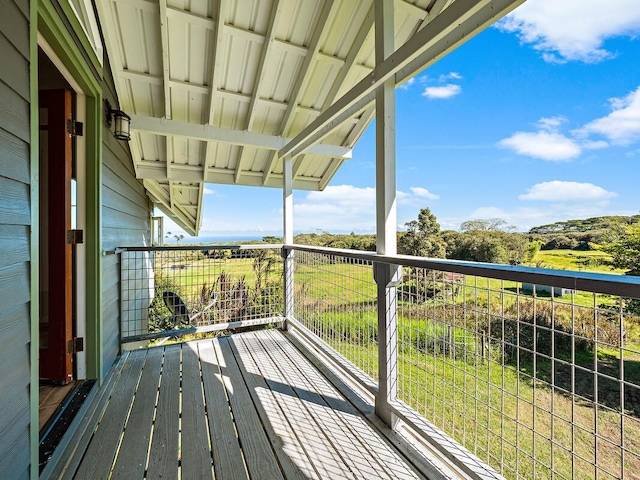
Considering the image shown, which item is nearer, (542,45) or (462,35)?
(462,35)

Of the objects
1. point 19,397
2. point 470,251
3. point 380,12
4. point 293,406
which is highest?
point 380,12

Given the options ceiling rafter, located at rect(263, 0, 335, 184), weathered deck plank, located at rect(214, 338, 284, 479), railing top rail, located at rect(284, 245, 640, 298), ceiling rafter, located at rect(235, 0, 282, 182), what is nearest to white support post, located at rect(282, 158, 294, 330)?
ceiling rafter, located at rect(263, 0, 335, 184)

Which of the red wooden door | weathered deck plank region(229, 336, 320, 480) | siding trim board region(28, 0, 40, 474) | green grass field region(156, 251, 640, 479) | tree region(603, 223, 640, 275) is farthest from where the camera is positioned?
tree region(603, 223, 640, 275)

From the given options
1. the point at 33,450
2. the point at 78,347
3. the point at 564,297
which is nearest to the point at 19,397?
the point at 33,450

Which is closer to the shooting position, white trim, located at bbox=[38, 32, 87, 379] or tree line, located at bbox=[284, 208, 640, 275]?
white trim, located at bbox=[38, 32, 87, 379]

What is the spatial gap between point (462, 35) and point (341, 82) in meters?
1.72

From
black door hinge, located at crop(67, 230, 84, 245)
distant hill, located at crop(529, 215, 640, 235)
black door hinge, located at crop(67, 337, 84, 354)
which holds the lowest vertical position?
black door hinge, located at crop(67, 337, 84, 354)

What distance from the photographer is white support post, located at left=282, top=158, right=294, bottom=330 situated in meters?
3.63

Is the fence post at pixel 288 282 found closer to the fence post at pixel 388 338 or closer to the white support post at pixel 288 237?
the white support post at pixel 288 237

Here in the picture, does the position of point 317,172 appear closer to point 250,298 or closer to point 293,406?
point 250,298

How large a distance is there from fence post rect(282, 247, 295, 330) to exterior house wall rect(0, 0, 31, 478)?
Result: 8.24ft

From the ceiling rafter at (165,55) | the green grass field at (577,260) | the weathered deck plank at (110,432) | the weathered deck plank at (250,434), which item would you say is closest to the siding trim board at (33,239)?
the weathered deck plank at (110,432)

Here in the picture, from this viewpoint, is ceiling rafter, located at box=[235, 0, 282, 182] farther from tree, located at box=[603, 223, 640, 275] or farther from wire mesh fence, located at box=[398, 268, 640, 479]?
tree, located at box=[603, 223, 640, 275]

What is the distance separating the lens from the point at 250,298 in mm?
3887
